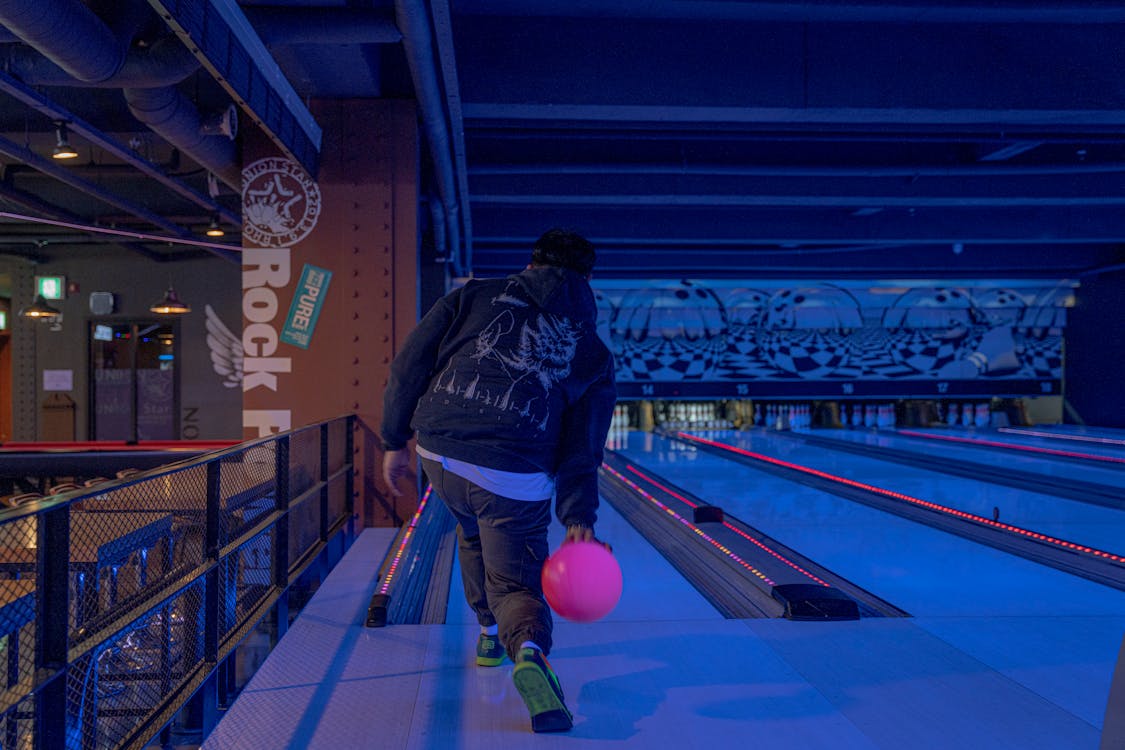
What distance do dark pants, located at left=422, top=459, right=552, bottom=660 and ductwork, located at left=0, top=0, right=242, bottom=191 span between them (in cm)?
189

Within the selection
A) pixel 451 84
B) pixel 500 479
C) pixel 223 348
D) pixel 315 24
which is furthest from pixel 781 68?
pixel 223 348

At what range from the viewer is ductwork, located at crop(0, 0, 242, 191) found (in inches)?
103

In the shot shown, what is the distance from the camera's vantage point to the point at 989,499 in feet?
19.7

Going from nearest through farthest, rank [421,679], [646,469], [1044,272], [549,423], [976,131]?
[549,423] < [421,679] < [976,131] < [646,469] < [1044,272]

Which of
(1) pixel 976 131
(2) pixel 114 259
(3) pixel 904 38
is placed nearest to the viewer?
(3) pixel 904 38

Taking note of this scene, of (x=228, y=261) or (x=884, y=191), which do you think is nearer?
(x=884, y=191)

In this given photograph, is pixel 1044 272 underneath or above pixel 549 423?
above

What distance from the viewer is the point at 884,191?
282 inches

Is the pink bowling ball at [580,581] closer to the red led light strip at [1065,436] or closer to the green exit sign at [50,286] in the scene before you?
the red led light strip at [1065,436]

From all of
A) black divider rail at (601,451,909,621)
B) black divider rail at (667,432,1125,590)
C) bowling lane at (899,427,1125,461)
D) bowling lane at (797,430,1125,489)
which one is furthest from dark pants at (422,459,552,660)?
bowling lane at (899,427,1125,461)

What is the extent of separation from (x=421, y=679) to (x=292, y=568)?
1328mm

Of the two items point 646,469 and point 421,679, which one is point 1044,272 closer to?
point 646,469

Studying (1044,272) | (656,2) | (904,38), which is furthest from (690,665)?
(1044,272)

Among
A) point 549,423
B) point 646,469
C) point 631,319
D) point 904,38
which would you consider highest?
point 904,38
